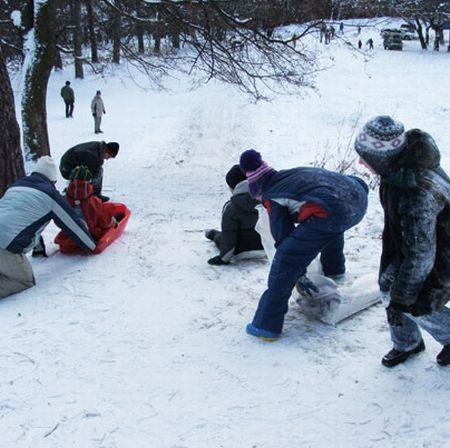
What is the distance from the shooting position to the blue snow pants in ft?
11.6

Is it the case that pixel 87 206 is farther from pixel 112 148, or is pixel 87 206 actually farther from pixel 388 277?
pixel 388 277

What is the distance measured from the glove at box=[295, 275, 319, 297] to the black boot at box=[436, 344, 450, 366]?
0.99 meters

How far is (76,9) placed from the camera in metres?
13.5

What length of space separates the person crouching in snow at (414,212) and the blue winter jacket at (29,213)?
296cm

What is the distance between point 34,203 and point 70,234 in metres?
0.50

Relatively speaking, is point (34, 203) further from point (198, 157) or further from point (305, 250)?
point (198, 157)

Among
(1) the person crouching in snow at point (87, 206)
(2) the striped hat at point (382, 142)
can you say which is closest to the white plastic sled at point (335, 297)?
(2) the striped hat at point (382, 142)

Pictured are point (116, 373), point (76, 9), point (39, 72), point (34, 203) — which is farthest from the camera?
point (76, 9)

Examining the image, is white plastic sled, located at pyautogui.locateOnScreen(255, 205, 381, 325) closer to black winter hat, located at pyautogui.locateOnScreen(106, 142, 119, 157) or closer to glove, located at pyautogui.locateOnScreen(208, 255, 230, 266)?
glove, located at pyautogui.locateOnScreen(208, 255, 230, 266)

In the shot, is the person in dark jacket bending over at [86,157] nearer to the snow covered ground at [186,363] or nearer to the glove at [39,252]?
the snow covered ground at [186,363]

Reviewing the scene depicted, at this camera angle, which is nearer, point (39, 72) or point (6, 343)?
point (6, 343)

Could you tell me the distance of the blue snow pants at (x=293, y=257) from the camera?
352 cm

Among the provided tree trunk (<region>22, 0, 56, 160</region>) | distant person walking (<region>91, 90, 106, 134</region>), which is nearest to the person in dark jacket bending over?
tree trunk (<region>22, 0, 56, 160</region>)

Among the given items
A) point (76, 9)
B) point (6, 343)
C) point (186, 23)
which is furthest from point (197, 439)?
point (76, 9)
